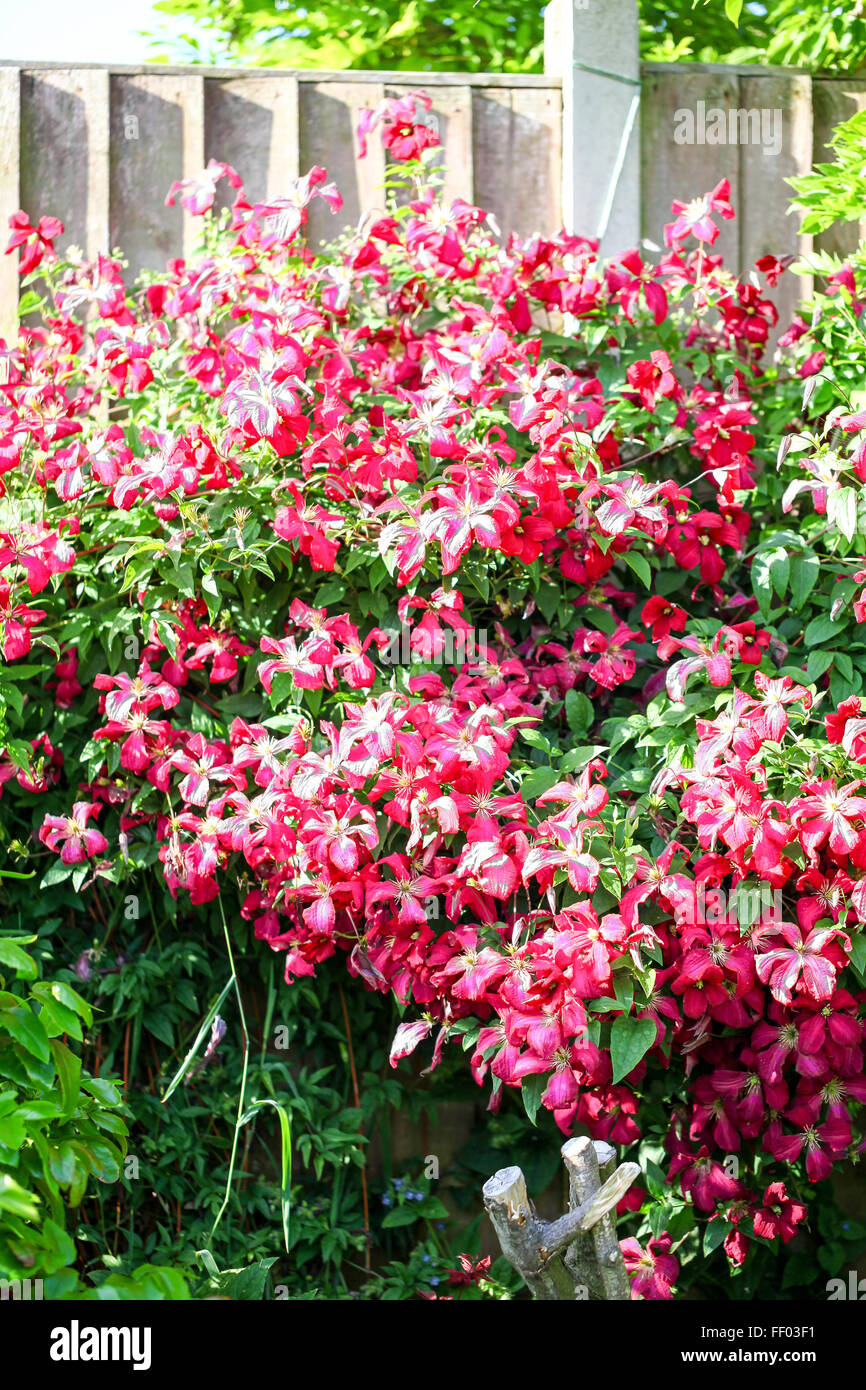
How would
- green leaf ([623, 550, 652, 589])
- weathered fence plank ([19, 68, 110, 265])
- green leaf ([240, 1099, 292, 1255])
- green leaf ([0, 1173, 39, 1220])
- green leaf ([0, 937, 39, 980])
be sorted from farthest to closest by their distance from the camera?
weathered fence plank ([19, 68, 110, 265]) → green leaf ([623, 550, 652, 589]) → green leaf ([240, 1099, 292, 1255]) → green leaf ([0, 937, 39, 980]) → green leaf ([0, 1173, 39, 1220])

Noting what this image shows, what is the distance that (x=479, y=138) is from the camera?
2619 mm

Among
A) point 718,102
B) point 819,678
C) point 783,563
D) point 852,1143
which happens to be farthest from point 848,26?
point 852,1143

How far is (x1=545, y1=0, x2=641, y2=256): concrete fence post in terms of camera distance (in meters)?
2.58

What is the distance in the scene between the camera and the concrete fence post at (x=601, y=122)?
258cm

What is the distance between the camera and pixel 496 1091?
1825mm

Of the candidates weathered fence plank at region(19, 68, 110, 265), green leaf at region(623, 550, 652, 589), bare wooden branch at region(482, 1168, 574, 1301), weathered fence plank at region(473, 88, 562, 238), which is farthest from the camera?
weathered fence plank at region(473, 88, 562, 238)

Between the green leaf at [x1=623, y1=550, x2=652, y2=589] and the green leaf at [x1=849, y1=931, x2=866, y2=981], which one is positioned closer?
the green leaf at [x1=849, y1=931, x2=866, y2=981]

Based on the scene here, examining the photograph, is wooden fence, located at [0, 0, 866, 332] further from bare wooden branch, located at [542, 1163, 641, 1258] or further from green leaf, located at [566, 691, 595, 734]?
bare wooden branch, located at [542, 1163, 641, 1258]

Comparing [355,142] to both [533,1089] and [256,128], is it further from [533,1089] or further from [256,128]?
[533,1089]

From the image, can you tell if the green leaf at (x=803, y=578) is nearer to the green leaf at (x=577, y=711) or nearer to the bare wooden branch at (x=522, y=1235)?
the green leaf at (x=577, y=711)

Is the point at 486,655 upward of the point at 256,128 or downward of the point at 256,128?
downward

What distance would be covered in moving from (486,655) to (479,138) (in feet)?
3.99

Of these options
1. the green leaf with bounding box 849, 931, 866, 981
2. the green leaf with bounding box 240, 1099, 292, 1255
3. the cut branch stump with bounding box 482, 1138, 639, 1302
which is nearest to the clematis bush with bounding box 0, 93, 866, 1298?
the green leaf with bounding box 849, 931, 866, 981

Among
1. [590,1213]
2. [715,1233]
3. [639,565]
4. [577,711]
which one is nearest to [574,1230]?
[590,1213]
